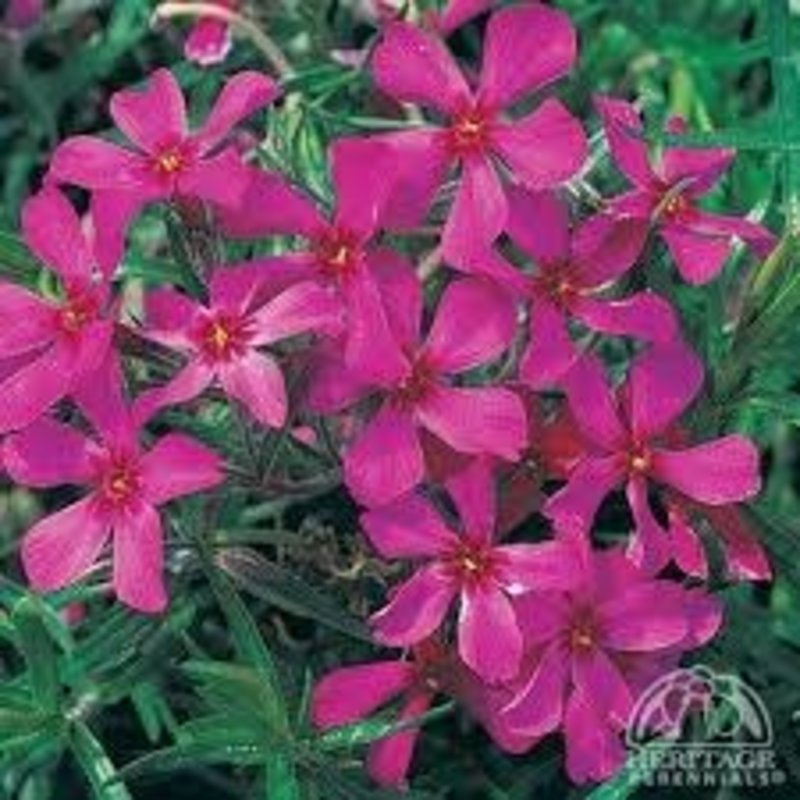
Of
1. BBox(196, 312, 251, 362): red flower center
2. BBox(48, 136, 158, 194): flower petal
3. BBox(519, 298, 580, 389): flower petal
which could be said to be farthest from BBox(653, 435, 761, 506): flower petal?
BBox(48, 136, 158, 194): flower petal

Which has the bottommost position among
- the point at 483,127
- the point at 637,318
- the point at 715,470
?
the point at 715,470

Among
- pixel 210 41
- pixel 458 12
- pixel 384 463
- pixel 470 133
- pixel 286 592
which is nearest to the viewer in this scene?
pixel 384 463

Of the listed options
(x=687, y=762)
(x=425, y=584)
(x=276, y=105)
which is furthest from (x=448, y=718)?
(x=276, y=105)

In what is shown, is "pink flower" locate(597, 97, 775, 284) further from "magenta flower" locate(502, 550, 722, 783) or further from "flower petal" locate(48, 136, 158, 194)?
"flower petal" locate(48, 136, 158, 194)

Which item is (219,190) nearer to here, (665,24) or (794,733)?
(794,733)

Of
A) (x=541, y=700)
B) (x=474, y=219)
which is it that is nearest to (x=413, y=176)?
(x=474, y=219)

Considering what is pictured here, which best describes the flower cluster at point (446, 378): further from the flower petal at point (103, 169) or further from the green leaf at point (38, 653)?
the green leaf at point (38, 653)

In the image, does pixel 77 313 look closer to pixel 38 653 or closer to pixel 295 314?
pixel 295 314

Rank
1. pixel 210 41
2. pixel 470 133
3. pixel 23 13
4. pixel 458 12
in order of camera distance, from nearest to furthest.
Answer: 1. pixel 470 133
2. pixel 458 12
3. pixel 210 41
4. pixel 23 13
